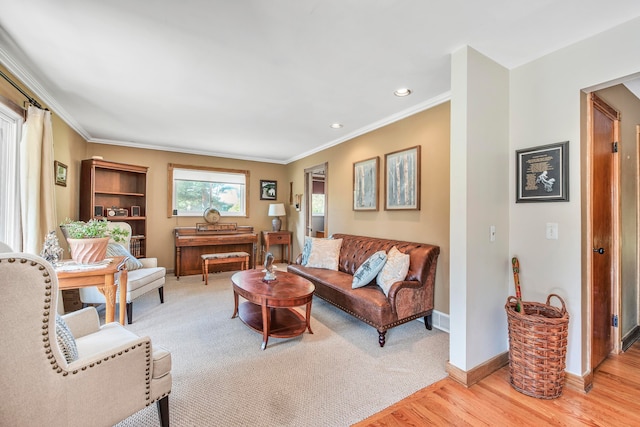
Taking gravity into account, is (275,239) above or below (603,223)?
below

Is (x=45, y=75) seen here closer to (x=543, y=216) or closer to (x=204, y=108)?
(x=204, y=108)

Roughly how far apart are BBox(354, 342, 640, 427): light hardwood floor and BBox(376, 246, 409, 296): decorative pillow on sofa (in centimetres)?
92

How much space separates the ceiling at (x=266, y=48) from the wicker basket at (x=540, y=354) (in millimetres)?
1817

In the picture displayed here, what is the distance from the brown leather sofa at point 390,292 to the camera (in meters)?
2.55

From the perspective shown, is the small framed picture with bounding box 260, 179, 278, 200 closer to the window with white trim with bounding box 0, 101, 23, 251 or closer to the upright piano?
the upright piano

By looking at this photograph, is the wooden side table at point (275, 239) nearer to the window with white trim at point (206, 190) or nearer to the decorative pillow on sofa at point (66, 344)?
the window with white trim at point (206, 190)

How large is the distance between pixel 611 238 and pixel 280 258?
5.39m

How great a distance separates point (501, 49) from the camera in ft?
6.66

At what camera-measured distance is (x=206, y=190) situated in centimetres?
562

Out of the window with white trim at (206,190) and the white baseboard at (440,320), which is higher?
the window with white trim at (206,190)

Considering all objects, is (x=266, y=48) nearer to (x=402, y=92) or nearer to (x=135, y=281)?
(x=402, y=92)

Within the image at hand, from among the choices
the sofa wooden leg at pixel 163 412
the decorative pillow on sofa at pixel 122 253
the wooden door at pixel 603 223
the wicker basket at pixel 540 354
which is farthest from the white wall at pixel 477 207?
the decorative pillow on sofa at pixel 122 253

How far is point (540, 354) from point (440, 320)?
1159 millimetres

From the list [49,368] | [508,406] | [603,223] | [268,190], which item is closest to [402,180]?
[603,223]
